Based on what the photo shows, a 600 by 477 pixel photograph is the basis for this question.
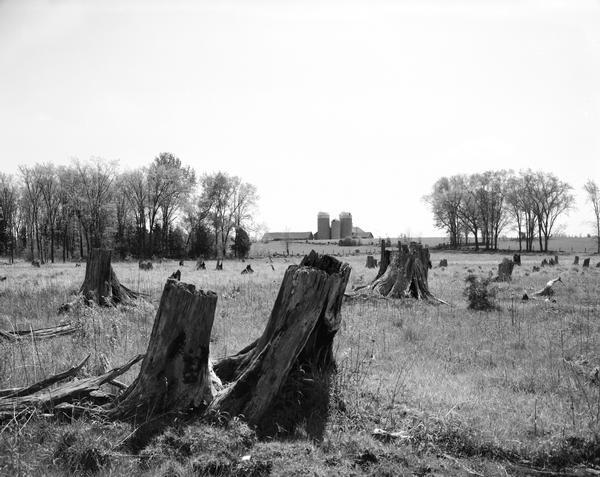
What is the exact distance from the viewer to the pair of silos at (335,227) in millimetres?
137125

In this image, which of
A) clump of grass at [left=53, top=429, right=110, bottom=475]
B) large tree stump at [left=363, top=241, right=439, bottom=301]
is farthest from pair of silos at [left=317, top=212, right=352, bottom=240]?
clump of grass at [left=53, top=429, right=110, bottom=475]

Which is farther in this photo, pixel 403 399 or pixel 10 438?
pixel 403 399

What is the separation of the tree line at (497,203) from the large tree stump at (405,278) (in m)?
62.9

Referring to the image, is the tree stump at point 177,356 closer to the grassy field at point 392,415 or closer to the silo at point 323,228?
the grassy field at point 392,415

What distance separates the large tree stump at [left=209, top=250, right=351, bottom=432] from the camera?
4176 mm

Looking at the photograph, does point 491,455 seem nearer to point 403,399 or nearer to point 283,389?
point 403,399

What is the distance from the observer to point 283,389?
463 centimetres

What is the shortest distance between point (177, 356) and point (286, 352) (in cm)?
109

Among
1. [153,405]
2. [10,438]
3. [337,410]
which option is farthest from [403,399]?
[10,438]

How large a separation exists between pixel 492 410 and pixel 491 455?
103 centimetres

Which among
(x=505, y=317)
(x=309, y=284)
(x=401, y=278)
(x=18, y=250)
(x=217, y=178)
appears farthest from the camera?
(x=217, y=178)

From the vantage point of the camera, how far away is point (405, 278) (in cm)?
1411

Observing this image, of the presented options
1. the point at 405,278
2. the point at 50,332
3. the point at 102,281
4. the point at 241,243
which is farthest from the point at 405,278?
the point at 241,243

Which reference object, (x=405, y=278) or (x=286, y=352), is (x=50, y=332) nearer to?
(x=286, y=352)
